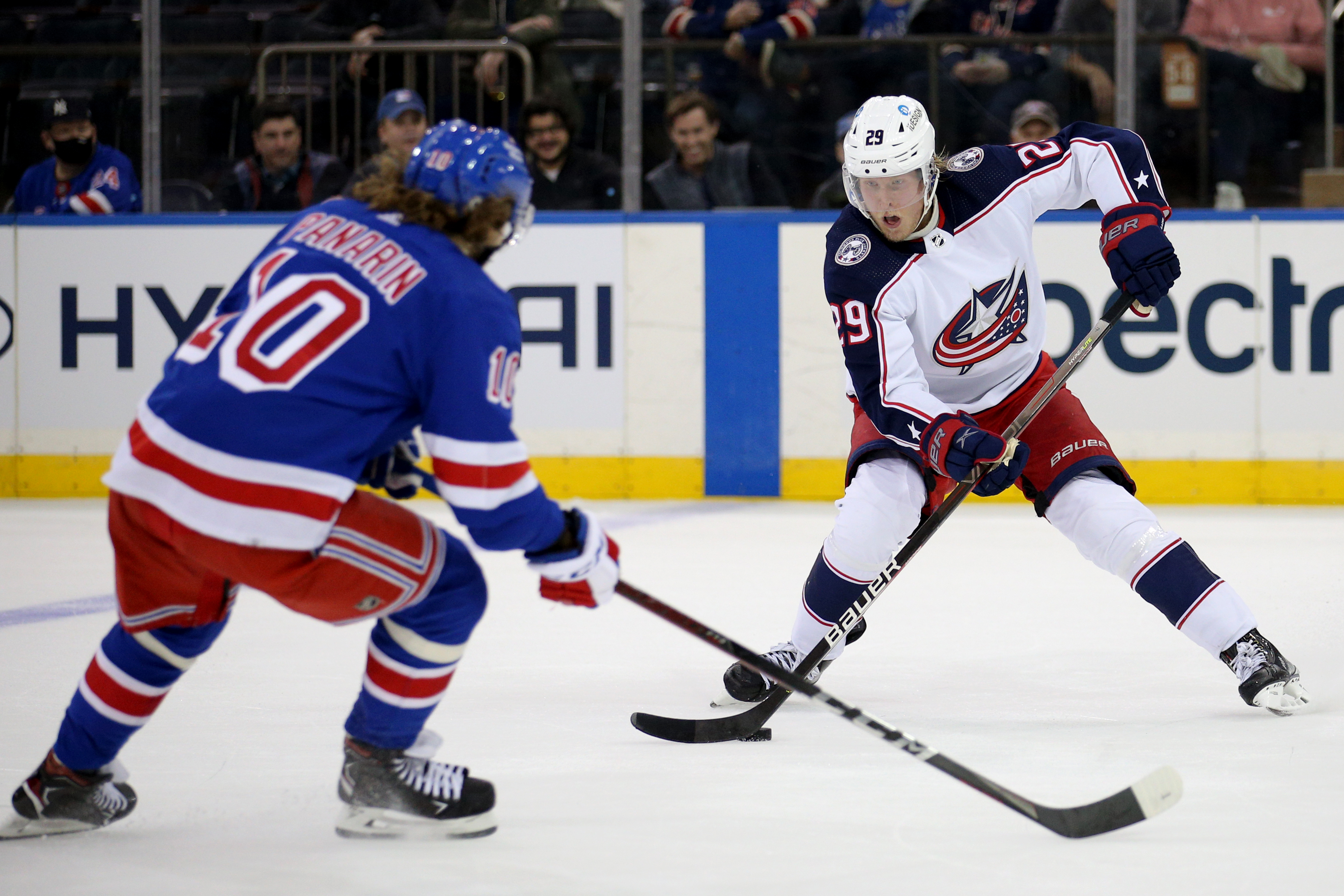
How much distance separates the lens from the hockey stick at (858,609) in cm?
255

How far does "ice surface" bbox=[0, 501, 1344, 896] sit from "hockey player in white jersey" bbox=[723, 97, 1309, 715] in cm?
19

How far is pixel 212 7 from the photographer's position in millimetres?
6121

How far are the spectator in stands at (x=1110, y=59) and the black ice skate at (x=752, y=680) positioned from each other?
326 centimetres

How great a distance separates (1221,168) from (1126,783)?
12.7 feet

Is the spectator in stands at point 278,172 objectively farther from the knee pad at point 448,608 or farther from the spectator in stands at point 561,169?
the knee pad at point 448,608

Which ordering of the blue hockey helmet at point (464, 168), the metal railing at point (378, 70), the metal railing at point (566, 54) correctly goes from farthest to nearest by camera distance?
the metal railing at point (378, 70), the metal railing at point (566, 54), the blue hockey helmet at point (464, 168)

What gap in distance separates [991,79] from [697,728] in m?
3.82

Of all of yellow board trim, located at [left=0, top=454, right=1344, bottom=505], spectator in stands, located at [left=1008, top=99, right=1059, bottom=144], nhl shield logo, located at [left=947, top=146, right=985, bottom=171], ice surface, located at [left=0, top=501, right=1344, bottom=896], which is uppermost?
spectator in stands, located at [left=1008, top=99, right=1059, bottom=144]

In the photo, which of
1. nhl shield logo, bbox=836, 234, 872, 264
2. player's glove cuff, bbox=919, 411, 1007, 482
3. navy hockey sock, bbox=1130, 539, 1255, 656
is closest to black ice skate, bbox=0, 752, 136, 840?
player's glove cuff, bbox=919, 411, 1007, 482

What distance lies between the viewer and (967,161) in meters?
2.91

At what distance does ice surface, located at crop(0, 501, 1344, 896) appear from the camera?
1.89 meters

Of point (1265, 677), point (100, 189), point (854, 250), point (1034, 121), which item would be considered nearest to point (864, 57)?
point (1034, 121)

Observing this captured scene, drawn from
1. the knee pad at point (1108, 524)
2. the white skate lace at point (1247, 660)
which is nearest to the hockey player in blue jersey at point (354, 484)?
the knee pad at point (1108, 524)

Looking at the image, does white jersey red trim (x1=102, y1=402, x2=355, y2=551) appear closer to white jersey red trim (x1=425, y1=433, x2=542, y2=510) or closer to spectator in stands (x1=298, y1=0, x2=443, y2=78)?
white jersey red trim (x1=425, y1=433, x2=542, y2=510)
